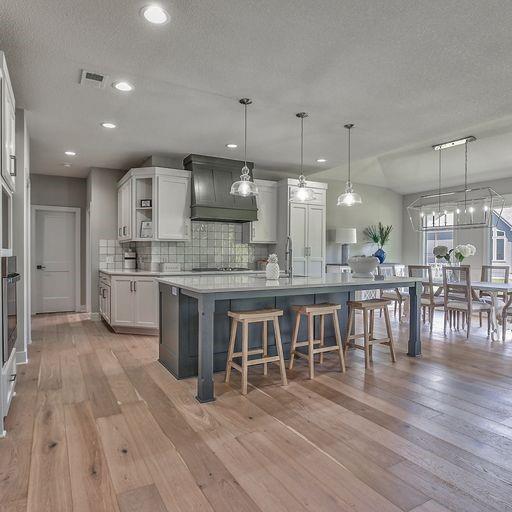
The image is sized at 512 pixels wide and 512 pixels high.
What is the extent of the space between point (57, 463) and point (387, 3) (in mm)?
3169

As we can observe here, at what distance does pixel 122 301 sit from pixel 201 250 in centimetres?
150

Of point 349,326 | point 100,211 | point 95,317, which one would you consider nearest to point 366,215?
point 349,326

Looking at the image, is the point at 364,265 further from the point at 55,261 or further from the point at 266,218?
the point at 55,261

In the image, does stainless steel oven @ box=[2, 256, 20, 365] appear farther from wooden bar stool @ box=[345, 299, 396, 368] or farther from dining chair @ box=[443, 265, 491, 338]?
dining chair @ box=[443, 265, 491, 338]

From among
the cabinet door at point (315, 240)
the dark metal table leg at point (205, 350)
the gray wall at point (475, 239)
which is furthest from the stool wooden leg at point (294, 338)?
the gray wall at point (475, 239)

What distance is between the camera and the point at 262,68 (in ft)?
9.61

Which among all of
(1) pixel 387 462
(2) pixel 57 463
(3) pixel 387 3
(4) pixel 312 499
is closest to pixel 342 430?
(1) pixel 387 462

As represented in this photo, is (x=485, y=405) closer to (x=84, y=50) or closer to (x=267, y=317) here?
(x=267, y=317)

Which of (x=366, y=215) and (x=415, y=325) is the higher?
(x=366, y=215)

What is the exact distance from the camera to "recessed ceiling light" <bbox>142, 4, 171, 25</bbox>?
2.22 m

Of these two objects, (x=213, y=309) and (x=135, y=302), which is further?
(x=135, y=302)

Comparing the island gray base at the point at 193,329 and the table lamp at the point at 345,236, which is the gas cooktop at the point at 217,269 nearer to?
the island gray base at the point at 193,329

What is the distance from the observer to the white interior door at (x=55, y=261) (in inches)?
272

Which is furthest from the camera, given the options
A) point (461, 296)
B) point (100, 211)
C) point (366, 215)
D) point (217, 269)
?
point (366, 215)
